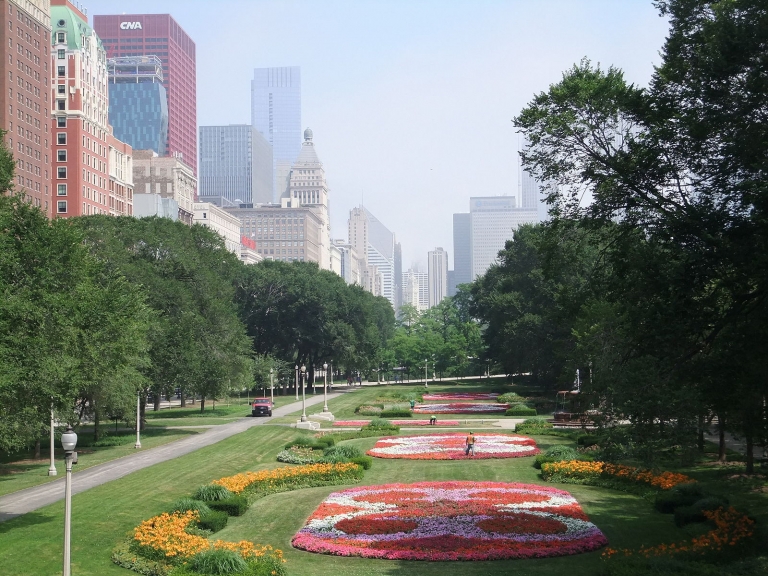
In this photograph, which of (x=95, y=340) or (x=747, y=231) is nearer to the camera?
(x=747, y=231)

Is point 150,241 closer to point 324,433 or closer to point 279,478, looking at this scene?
point 324,433

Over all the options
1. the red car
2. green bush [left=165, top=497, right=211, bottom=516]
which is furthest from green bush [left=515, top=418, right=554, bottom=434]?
green bush [left=165, top=497, right=211, bottom=516]

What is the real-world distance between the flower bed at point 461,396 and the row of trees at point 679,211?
62.3 m

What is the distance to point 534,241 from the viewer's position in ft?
80.9

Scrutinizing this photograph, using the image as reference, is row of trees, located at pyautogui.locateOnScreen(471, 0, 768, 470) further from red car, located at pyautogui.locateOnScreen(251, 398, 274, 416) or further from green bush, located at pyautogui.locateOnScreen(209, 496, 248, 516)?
red car, located at pyautogui.locateOnScreen(251, 398, 274, 416)

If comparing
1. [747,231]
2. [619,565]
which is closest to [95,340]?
[619,565]

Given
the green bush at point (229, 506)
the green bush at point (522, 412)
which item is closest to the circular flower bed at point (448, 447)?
the green bush at point (522, 412)

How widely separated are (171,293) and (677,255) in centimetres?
4166

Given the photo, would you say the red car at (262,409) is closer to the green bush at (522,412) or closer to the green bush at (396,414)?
the green bush at (396,414)

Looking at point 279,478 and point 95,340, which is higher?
point 95,340

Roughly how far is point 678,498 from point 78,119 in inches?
4550

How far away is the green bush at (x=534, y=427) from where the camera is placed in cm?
5166

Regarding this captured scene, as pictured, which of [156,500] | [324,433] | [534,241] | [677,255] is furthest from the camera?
[324,433]

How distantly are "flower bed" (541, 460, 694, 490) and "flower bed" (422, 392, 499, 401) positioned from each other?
50.6 m
